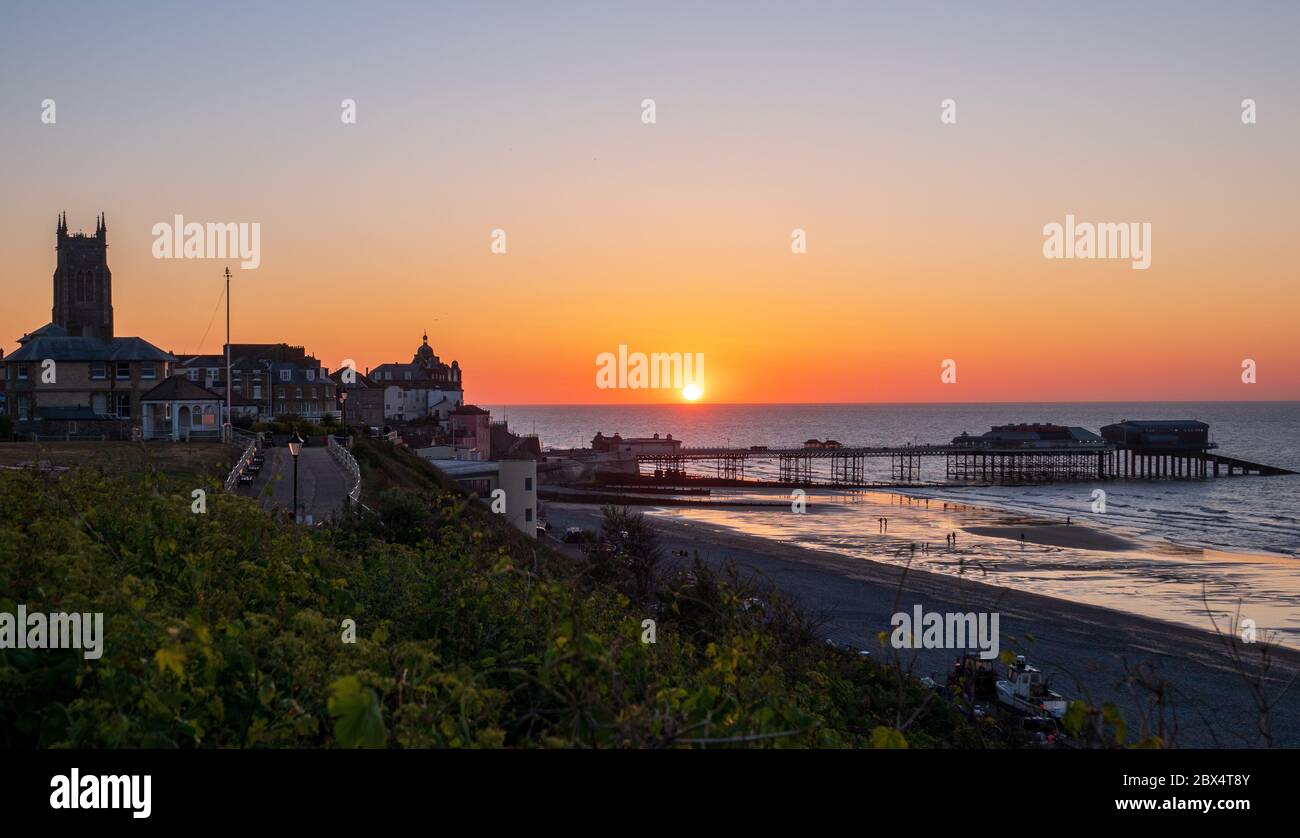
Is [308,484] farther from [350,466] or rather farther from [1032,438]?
[1032,438]

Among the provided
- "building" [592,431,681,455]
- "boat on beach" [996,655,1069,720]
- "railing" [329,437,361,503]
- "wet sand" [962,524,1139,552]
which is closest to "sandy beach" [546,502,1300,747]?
"wet sand" [962,524,1139,552]

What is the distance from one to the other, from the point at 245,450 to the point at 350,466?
4798 mm

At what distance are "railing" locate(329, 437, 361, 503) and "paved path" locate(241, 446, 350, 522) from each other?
0.82 ft

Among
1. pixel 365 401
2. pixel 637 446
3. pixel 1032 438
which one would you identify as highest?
pixel 365 401

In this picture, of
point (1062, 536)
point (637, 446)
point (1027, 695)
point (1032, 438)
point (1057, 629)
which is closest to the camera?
point (1027, 695)

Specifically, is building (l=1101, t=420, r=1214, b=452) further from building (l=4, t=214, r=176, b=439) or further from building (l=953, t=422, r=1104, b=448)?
building (l=4, t=214, r=176, b=439)

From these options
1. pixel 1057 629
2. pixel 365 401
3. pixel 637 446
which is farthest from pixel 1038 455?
pixel 1057 629

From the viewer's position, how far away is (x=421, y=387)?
361 feet

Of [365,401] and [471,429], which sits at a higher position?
[365,401]

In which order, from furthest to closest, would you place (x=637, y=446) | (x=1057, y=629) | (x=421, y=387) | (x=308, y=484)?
(x=637, y=446), (x=421, y=387), (x=1057, y=629), (x=308, y=484)

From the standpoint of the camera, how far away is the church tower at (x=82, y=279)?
8269 centimetres

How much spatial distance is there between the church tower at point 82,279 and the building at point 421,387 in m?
26.8

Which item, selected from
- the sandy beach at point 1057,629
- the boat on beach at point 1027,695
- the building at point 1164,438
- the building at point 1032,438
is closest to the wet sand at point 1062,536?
the sandy beach at point 1057,629

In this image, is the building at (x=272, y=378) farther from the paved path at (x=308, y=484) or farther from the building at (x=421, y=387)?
the paved path at (x=308, y=484)
